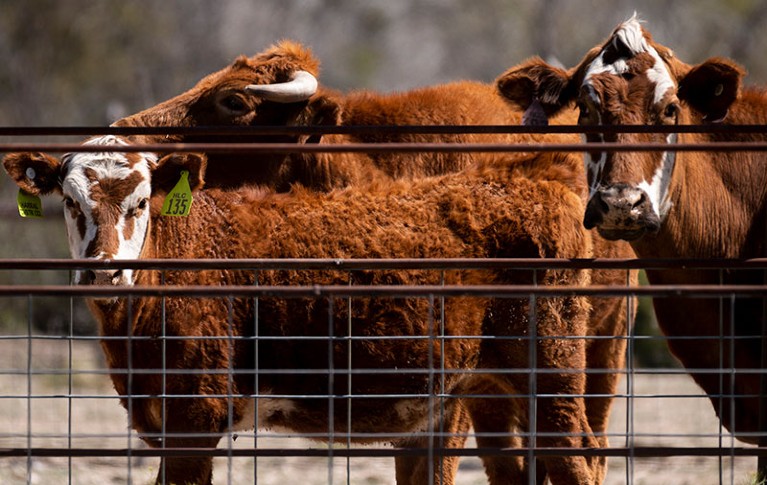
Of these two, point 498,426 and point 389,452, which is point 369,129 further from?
point 498,426

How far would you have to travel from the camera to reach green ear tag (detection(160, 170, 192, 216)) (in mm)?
5922

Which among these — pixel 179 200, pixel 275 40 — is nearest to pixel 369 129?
pixel 179 200

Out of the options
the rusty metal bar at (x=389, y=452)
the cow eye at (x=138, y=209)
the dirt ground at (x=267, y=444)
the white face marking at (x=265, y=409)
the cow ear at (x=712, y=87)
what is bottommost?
the dirt ground at (x=267, y=444)

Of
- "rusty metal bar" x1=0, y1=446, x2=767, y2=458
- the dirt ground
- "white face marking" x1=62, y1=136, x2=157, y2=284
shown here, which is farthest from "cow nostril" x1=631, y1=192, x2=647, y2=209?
"white face marking" x1=62, y1=136, x2=157, y2=284

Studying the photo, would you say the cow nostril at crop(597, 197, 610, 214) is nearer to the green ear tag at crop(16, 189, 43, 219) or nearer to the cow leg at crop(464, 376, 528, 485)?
the cow leg at crop(464, 376, 528, 485)

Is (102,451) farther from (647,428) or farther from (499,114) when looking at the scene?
(647,428)

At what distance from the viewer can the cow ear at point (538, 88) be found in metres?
6.58

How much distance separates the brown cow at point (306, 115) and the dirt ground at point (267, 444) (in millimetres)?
1777

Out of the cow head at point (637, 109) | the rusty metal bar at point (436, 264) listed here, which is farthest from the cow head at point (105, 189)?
the cow head at point (637, 109)

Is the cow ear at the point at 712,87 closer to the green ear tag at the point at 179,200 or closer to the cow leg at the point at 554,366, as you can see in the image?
the cow leg at the point at 554,366

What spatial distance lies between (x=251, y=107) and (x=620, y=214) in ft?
10.1

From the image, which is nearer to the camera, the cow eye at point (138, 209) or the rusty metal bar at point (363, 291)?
the rusty metal bar at point (363, 291)

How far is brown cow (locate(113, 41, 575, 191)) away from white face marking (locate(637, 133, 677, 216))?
1.80 m

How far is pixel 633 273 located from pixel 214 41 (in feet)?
89.0
